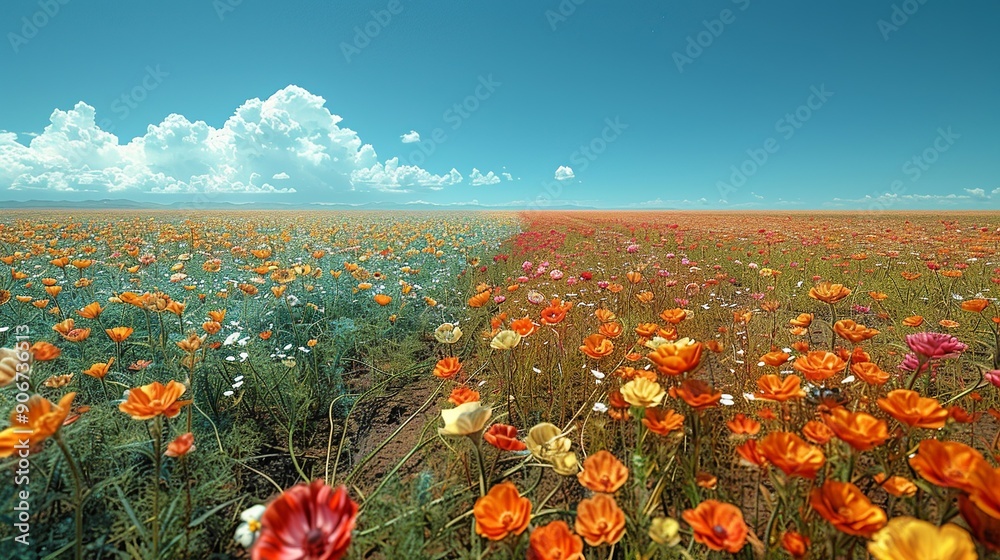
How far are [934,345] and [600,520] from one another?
3.95ft

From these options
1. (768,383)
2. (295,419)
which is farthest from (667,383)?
(295,419)

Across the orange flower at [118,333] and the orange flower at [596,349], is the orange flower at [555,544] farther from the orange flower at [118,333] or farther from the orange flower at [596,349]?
the orange flower at [118,333]

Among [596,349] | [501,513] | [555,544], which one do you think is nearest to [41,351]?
[501,513]

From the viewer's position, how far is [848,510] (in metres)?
0.75

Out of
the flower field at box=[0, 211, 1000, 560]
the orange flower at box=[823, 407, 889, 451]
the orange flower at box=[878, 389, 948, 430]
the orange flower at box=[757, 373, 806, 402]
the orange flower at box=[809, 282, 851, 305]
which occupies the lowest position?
the flower field at box=[0, 211, 1000, 560]

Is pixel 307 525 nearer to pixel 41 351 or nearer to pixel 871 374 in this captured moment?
pixel 41 351

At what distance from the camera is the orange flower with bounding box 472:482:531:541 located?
0.81m

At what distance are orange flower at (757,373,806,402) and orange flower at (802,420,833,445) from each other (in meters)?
0.09

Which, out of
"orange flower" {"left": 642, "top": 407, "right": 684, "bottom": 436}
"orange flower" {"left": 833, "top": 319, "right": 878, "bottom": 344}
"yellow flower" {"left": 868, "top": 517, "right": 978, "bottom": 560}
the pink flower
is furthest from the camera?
"orange flower" {"left": 833, "top": 319, "right": 878, "bottom": 344}

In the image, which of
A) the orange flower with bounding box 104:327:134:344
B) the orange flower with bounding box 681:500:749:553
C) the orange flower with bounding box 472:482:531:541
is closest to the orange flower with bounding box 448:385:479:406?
the orange flower with bounding box 472:482:531:541

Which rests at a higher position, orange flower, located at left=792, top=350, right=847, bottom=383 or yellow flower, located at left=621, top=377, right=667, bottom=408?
orange flower, located at left=792, top=350, right=847, bottom=383

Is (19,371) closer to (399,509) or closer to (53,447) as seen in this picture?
(53,447)

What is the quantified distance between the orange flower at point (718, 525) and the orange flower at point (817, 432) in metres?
0.29
